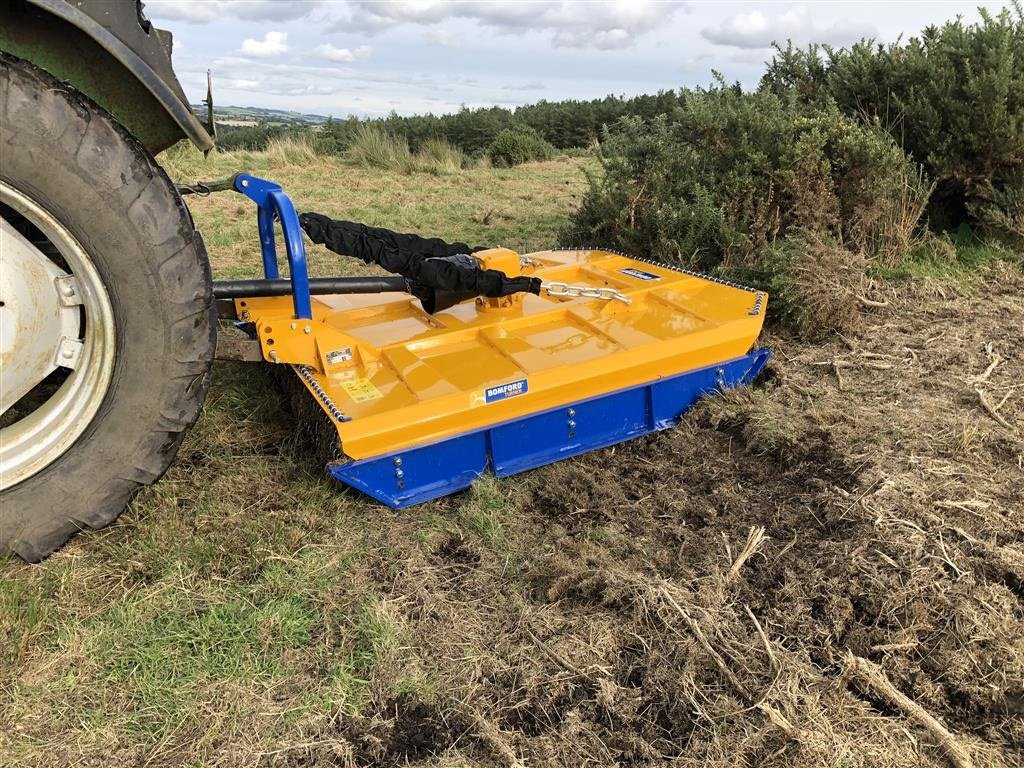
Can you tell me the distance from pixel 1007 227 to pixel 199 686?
19.3 ft

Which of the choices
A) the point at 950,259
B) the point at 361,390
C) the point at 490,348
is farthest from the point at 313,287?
the point at 950,259

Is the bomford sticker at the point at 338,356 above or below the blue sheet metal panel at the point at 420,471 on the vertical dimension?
above

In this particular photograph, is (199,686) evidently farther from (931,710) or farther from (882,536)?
(882,536)

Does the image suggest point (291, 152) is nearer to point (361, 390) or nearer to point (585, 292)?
point (585, 292)

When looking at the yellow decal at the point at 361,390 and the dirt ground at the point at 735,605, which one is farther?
the yellow decal at the point at 361,390

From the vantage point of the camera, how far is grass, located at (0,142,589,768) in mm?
1851

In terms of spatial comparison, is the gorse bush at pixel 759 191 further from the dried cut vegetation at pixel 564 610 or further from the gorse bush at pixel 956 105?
the dried cut vegetation at pixel 564 610

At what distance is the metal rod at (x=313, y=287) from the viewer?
2904mm

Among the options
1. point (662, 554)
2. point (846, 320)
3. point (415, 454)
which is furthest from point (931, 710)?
point (846, 320)

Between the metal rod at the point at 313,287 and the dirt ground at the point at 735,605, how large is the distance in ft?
3.51

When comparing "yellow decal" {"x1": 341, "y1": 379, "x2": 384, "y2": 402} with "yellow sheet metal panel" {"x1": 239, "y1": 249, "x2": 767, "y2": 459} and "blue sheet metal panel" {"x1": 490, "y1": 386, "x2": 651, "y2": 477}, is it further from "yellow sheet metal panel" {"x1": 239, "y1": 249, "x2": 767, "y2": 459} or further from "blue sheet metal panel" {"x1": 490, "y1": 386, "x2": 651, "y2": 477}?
"blue sheet metal panel" {"x1": 490, "y1": 386, "x2": 651, "y2": 477}

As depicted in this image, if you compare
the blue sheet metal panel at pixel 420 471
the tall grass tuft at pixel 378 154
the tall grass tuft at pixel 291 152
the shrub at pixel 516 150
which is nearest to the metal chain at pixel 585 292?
the blue sheet metal panel at pixel 420 471

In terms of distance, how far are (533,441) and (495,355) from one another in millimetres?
388

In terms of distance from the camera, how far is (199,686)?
196cm
